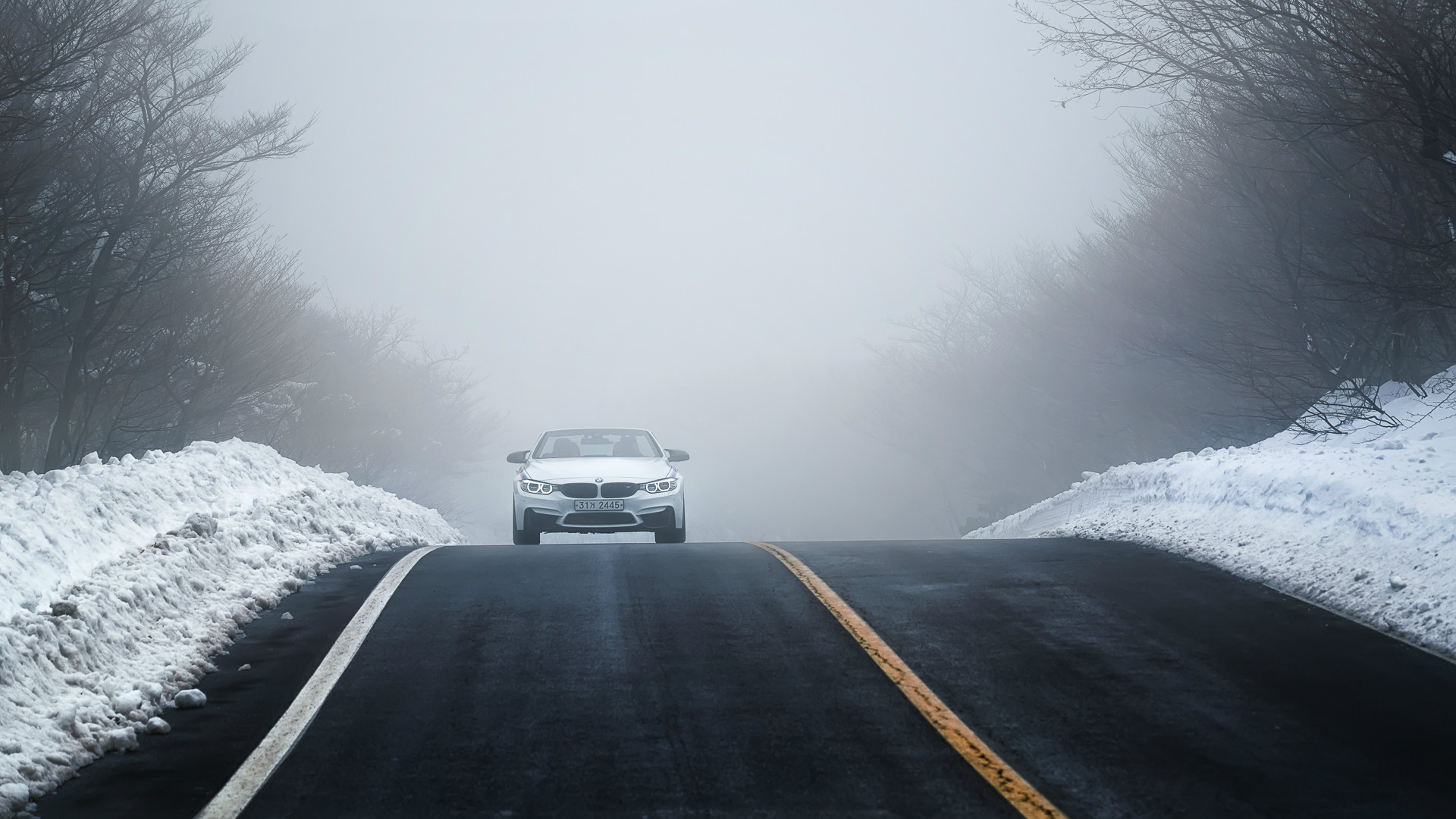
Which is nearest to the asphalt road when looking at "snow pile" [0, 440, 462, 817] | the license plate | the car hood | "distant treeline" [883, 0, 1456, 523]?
"snow pile" [0, 440, 462, 817]

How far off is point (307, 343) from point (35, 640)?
31884mm

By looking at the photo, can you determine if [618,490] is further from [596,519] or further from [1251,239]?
[1251,239]

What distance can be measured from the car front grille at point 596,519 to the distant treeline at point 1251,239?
8.19 metres

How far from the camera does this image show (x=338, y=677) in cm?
591

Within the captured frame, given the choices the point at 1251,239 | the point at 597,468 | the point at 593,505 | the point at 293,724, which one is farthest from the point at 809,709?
the point at 1251,239

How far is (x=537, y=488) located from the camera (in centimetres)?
1316

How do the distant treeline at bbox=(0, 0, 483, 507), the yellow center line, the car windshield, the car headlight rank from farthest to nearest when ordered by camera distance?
the distant treeline at bbox=(0, 0, 483, 507) < the car windshield < the car headlight < the yellow center line

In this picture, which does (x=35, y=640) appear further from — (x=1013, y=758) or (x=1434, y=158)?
(x=1434, y=158)

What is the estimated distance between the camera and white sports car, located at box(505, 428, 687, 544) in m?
13.0

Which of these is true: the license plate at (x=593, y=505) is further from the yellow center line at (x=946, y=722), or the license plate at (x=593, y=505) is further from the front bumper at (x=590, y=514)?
the yellow center line at (x=946, y=722)

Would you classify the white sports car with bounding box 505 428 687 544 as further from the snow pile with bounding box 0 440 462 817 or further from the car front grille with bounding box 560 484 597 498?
the snow pile with bounding box 0 440 462 817

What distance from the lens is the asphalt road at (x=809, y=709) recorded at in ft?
13.8

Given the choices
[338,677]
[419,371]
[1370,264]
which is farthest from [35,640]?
[419,371]

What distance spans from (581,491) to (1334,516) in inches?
302
